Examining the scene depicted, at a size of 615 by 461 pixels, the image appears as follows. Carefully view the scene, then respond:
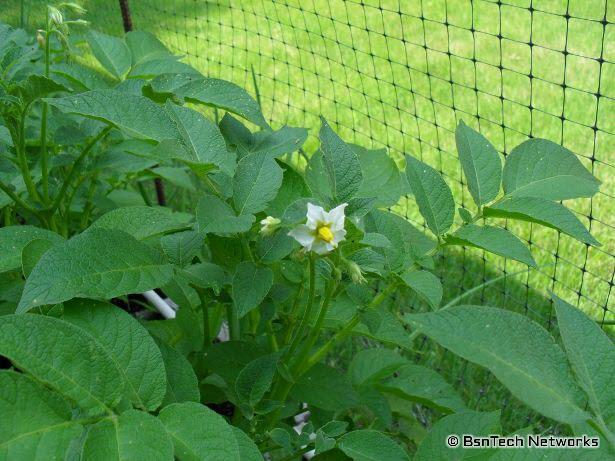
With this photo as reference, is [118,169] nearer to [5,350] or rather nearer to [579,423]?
[5,350]

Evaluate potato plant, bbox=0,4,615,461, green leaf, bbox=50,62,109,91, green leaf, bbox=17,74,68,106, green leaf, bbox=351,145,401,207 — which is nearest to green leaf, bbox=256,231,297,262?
potato plant, bbox=0,4,615,461

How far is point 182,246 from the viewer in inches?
35.4

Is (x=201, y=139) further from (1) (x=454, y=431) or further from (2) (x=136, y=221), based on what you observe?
(1) (x=454, y=431)

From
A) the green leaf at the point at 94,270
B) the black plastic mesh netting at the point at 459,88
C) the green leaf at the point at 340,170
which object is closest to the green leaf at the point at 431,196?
the green leaf at the point at 340,170

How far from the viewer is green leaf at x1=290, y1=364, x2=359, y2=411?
103 cm

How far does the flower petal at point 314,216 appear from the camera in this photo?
2.30 feet

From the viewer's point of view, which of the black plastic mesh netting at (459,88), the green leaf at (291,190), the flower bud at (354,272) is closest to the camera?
the flower bud at (354,272)

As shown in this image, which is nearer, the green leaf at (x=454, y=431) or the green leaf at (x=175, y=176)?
the green leaf at (x=454, y=431)

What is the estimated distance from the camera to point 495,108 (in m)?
3.02

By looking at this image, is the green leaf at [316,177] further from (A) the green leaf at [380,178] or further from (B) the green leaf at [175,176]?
(B) the green leaf at [175,176]

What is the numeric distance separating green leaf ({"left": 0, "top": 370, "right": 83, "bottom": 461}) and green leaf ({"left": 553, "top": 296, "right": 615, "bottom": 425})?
17.7 inches

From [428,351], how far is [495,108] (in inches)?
58.9

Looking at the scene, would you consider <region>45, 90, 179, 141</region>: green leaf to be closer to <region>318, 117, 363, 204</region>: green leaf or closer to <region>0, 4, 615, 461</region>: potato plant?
<region>0, 4, 615, 461</region>: potato plant

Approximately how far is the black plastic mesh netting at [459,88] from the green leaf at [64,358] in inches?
55.1
